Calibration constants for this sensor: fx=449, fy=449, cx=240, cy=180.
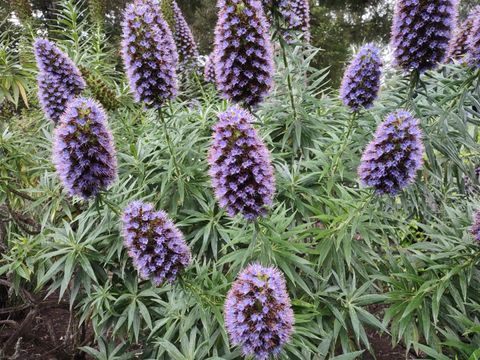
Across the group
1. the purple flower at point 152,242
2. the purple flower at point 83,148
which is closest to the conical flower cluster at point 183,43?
the purple flower at point 83,148

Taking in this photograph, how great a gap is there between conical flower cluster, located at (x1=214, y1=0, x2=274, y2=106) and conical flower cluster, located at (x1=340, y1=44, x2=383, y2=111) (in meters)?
0.68

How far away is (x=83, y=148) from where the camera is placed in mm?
2836

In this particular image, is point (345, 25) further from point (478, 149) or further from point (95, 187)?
point (95, 187)

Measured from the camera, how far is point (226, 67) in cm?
330

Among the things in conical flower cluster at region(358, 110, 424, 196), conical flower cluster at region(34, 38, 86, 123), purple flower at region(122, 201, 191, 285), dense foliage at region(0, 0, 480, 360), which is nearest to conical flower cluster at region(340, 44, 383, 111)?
dense foliage at region(0, 0, 480, 360)

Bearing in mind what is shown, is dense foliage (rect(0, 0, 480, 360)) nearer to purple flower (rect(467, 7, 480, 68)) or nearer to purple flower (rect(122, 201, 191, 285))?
purple flower (rect(122, 201, 191, 285))

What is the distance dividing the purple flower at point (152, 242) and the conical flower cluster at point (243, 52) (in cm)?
123

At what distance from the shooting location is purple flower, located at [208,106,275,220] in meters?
2.53

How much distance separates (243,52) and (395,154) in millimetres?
1321

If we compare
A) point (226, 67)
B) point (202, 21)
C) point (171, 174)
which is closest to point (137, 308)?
point (171, 174)

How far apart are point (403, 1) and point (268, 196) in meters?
1.90

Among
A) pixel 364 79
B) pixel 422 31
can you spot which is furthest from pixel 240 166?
pixel 422 31

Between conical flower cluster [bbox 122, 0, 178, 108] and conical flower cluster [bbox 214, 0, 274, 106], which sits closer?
conical flower cluster [bbox 214, 0, 274, 106]

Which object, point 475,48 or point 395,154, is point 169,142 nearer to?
point 395,154
